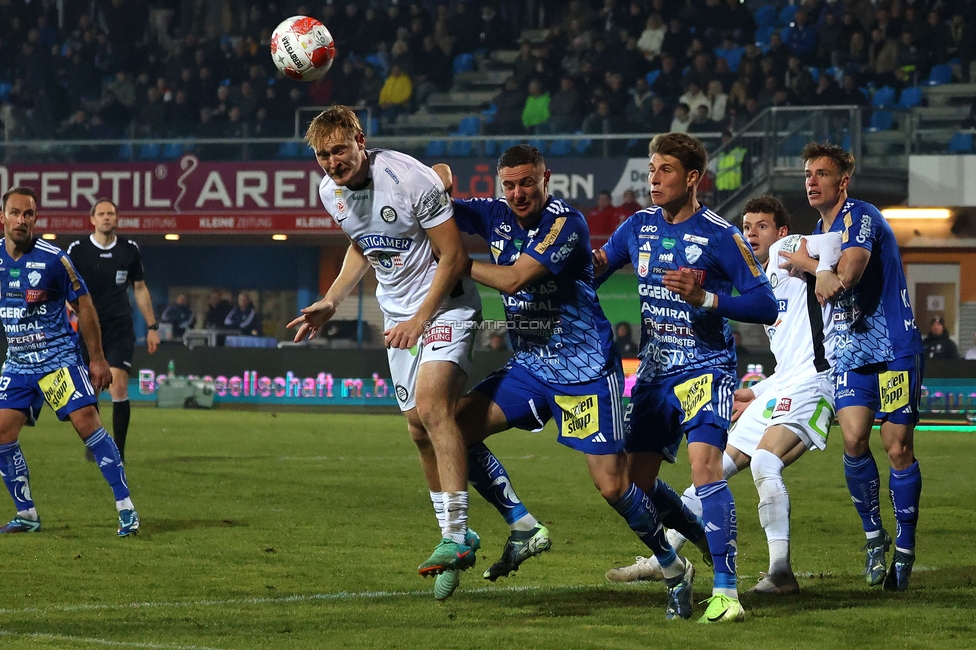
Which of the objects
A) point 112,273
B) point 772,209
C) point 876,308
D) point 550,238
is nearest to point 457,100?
point 112,273

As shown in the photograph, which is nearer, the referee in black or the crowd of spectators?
the referee in black

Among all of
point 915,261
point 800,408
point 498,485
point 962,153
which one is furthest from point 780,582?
point 915,261

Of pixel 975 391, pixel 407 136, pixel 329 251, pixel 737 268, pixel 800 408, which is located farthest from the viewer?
pixel 329 251

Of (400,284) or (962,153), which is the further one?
(962,153)

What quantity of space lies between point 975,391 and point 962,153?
4.26 metres

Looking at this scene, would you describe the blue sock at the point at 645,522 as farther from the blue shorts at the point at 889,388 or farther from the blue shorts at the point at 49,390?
the blue shorts at the point at 49,390

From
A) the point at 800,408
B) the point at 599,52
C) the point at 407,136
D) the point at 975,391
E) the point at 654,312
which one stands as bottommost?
the point at 975,391

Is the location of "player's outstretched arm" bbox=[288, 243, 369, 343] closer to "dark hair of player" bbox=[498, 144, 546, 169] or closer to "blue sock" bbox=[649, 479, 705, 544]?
"dark hair of player" bbox=[498, 144, 546, 169]

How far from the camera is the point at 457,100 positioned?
27.0 meters

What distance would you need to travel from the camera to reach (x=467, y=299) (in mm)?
6258

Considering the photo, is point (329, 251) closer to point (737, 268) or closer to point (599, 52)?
point (599, 52)

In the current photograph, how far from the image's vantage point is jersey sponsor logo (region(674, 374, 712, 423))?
18.5 feet

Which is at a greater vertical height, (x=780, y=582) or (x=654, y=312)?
(x=654, y=312)

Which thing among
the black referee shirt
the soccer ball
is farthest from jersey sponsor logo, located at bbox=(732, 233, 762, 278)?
the black referee shirt
